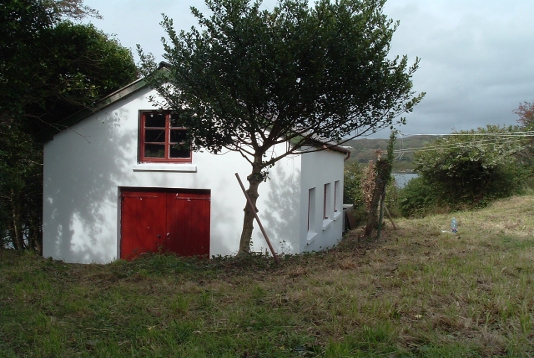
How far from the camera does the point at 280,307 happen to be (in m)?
5.49

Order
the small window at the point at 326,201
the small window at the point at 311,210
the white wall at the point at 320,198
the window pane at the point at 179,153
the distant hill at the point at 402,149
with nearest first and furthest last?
1. the white wall at the point at 320,198
2. the window pane at the point at 179,153
3. the small window at the point at 311,210
4. the small window at the point at 326,201
5. the distant hill at the point at 402,149

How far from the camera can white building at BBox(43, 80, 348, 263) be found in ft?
38.0

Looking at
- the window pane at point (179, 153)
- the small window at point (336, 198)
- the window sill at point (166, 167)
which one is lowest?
the small window at point (336, 198)

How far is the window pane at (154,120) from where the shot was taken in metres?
12.2

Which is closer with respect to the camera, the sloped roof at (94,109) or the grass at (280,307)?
the grass at (280,307)

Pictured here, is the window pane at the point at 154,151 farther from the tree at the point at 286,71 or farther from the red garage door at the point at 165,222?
the tree at the point at 286,71

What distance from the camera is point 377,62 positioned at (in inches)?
293

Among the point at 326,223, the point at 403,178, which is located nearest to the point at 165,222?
the point at 326,223

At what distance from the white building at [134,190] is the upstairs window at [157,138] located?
0.08 feet

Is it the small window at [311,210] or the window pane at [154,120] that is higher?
the window pane at [154,120]

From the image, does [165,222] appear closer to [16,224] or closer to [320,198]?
[320,198]

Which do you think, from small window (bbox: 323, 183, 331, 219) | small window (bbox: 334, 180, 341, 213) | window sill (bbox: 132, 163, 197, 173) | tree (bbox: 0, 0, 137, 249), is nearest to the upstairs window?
window sill (bbox: 132, 163, 197, 173)

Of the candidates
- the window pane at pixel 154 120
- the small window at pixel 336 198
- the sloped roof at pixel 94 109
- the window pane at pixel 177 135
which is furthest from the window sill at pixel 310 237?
the small window at pixel 336 198

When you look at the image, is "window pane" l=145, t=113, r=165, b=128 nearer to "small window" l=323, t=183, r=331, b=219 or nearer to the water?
"small window" l=323, t=183, r=331, b=219
